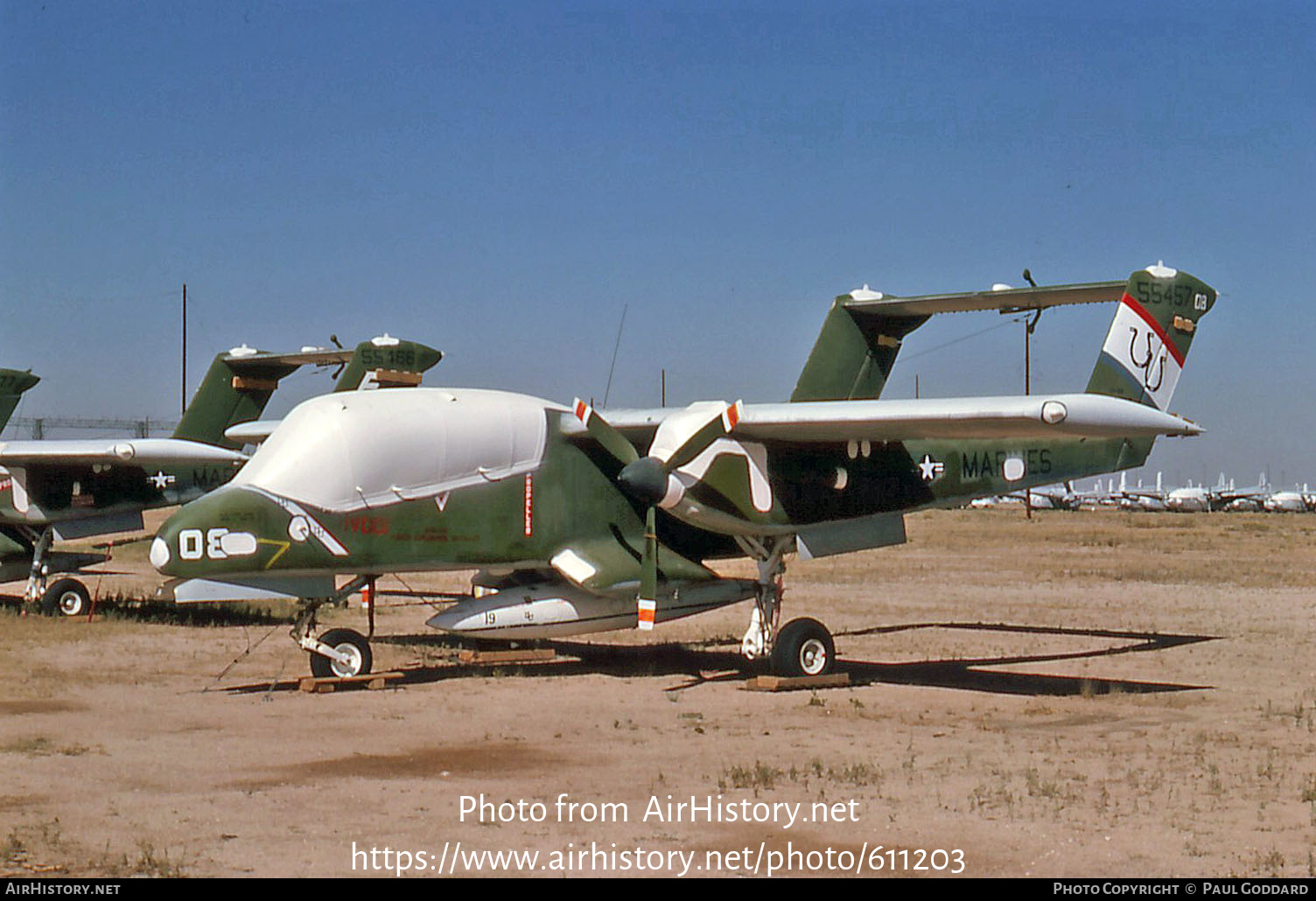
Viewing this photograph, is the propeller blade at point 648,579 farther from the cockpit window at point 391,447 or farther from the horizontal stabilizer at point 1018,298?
the horizontal stabilizer at point 1018,298

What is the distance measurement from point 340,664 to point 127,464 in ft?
35.9

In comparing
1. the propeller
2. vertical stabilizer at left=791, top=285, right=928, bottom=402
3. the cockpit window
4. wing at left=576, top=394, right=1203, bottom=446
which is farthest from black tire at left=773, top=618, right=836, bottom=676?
vertical stabilizer at left=791, top=285, right=928, bottom=402

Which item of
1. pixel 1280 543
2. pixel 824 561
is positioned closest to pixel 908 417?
pixel 824 561

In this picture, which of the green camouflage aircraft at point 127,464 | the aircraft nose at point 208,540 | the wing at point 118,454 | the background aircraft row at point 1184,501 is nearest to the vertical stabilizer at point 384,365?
the green camouflage aircraft at point 127,464

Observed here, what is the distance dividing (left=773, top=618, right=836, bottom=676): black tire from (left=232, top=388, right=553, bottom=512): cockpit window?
153 inches

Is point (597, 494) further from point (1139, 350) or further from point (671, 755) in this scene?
point (1139, 350)

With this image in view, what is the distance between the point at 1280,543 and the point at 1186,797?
47.8 m

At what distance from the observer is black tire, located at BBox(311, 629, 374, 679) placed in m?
17.6

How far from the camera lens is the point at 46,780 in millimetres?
11695

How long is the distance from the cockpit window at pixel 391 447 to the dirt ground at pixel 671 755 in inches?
97.7

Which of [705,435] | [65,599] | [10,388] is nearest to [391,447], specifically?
[705,435]

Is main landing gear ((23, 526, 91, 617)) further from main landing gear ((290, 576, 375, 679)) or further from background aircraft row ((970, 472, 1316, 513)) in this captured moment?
background aircraft row ((970, 472, 1316, 513))
